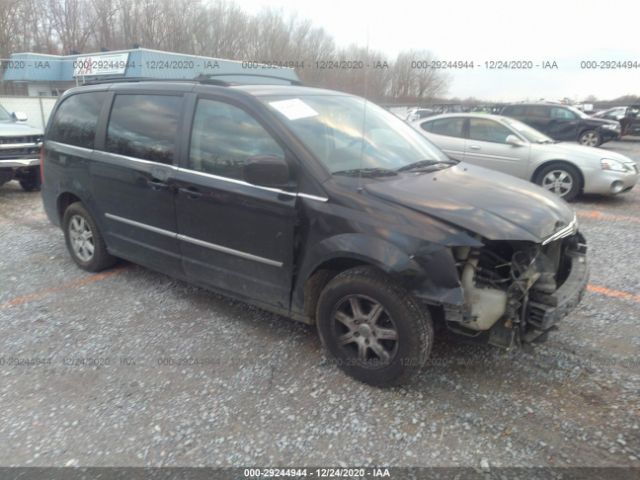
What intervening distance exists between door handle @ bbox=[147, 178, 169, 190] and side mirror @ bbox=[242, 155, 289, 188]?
3.33 feet

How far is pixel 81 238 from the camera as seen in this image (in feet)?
15.4

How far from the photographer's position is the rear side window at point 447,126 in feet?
28.0

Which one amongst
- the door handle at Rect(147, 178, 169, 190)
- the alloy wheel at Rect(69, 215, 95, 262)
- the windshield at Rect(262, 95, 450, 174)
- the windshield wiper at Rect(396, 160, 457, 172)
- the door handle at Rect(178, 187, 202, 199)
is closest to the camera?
the windshield at Rect(262, 95, 450, 174)

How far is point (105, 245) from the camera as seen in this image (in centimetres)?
448

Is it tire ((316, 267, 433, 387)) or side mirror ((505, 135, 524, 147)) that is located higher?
side mirror ((505, 135, 524, 147))

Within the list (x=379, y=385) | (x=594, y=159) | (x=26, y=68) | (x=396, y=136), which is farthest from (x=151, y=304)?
(x=26, y=68)

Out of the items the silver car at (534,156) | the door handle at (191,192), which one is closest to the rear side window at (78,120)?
the door handle at (191,192)

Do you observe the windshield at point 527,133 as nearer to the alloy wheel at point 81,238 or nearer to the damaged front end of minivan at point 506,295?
the damaged front end of minivan at point 506,295

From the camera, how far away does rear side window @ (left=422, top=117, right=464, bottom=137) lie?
853 cm

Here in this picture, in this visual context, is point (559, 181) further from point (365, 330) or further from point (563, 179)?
point (365, 330)

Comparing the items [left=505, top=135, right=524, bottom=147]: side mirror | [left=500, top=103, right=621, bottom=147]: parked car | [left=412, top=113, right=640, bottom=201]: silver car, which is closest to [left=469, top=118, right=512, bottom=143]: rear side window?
[left=412, top=113, right=640, bottom=201]: silver car

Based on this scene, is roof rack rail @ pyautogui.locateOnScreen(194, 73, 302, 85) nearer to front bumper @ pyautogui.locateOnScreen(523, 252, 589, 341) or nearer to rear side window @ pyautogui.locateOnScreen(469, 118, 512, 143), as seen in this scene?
front bumper @ pyautogui.locateOnScreen(523, 252, 589, 341)

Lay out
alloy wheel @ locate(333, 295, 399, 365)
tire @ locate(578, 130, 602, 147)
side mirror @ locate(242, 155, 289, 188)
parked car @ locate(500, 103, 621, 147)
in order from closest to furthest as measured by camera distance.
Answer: alloy wheel @ locate(333, 295, 399, 365) → side mirror @ locate(242, 155, 289, 188) → parked car @ locate(500, 103, 621, 147) → tire @ locate(578, 130, 602, 147)

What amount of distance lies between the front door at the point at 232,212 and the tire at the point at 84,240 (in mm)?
1336
